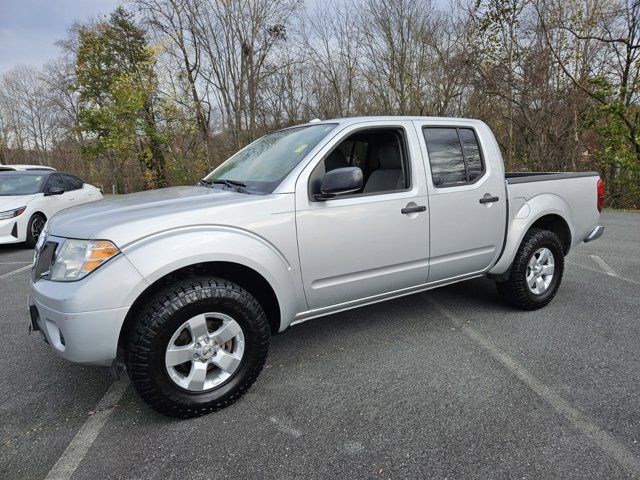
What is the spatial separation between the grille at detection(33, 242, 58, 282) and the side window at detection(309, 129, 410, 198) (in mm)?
1748

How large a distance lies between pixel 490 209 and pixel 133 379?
2.97 metres

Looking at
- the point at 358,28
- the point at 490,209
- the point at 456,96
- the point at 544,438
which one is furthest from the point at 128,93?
the point at 544,438

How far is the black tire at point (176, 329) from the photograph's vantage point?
2176 mm

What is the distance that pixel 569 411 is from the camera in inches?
92.0

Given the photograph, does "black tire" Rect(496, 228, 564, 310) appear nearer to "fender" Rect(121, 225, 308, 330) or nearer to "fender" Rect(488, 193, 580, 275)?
"fender" Rect(488, 193, 580, 275)

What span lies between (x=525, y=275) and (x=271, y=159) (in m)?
2.55

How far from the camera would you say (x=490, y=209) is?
3438 millimetres

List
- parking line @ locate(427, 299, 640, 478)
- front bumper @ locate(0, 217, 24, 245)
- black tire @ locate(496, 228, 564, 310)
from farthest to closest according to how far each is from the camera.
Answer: front bumper @ locate(0, 217, 24, 245)
black tire @ locate(496, 228, 564, 310)
parking line @ locate(427, 299, 640, 478)

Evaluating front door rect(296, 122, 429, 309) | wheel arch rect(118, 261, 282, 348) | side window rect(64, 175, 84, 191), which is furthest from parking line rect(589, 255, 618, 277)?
side window rect(64, 175, 84, 191)

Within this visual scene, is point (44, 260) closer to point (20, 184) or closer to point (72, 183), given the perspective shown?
point (20, 184)

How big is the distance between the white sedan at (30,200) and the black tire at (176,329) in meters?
5.75

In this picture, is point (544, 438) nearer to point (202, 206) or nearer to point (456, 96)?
point (202, 206)

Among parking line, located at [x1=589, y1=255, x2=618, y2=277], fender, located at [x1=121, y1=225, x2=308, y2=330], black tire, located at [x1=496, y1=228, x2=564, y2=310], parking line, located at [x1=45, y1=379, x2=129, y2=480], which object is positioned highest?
fender, located at [x1=121, y1=225, x2=308, y2=330]

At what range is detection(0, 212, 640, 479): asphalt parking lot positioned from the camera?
1998 millimetres
